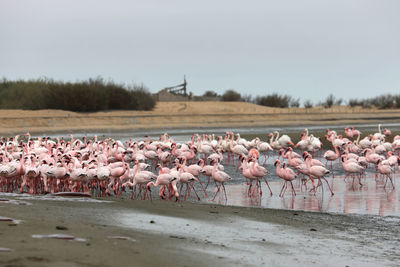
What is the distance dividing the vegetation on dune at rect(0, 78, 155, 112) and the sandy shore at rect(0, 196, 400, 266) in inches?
1638

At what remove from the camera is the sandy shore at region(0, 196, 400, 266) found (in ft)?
21.9

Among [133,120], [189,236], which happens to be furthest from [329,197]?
[133,120]

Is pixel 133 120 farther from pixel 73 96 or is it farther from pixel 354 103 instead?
pixel 354 103

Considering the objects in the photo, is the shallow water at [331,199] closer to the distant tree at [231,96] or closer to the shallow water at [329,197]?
the shallow water at [329,197]

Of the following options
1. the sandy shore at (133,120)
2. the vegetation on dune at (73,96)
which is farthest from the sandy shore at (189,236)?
the vegetation on dune at (73,96)

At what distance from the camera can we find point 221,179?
15.5m

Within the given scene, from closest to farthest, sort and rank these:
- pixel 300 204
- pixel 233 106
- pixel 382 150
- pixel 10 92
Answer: pixel 300 204 < pixel 382 150 < pixel 10 92 < pixel 233 106

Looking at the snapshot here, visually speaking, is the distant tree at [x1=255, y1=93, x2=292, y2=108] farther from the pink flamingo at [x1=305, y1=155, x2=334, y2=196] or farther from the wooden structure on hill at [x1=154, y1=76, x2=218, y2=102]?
the pink flamingo at [x1=305, y1=155, x2=334, y2=196]

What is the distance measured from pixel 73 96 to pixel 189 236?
4563cm

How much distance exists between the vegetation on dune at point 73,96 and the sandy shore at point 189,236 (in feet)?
137

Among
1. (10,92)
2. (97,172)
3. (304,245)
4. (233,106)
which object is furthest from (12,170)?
(233,106)

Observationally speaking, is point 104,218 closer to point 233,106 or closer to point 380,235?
point 380,235

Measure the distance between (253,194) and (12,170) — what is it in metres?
5.68

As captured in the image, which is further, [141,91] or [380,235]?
[141,91]
